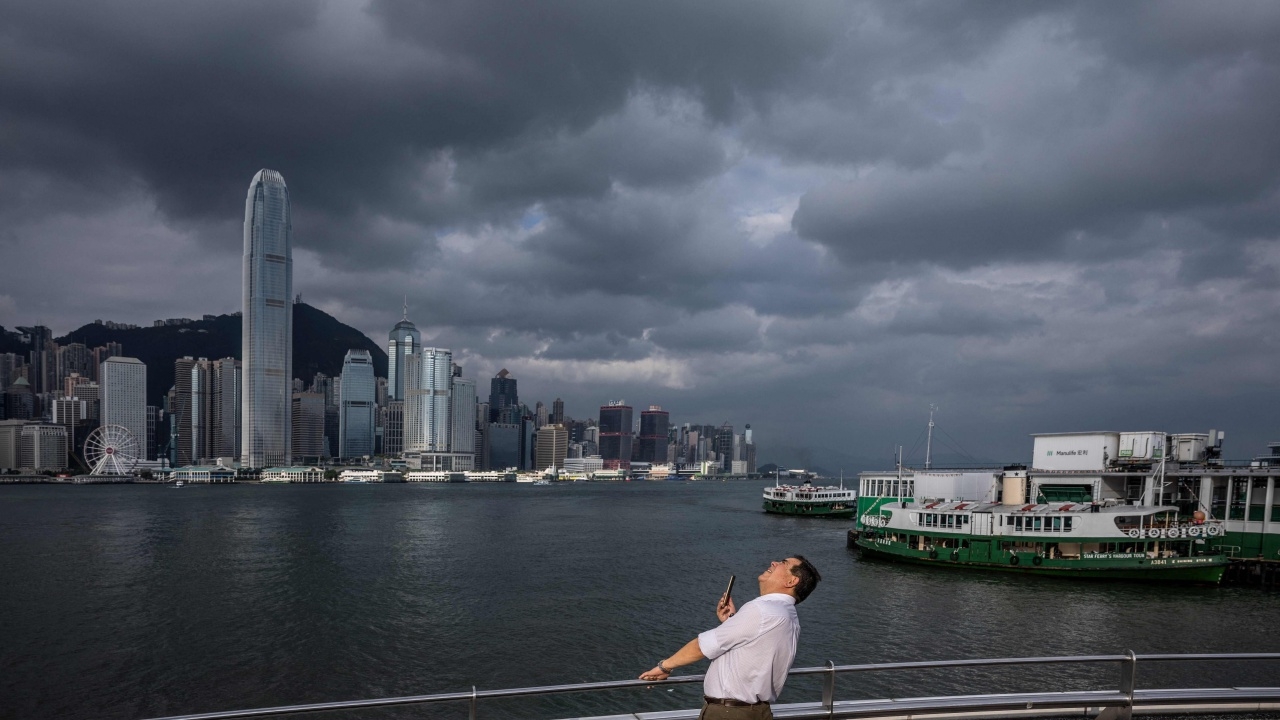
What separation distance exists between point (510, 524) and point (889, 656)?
65.1 metres

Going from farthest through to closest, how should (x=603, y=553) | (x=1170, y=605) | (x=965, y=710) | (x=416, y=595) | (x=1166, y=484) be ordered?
(x=603, y=553) → (x=1166, y=484) → (x=416, y=595) → (x=1170, y=605) → (x=965, y=710)

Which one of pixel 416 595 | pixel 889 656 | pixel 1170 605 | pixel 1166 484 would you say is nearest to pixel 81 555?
pixel 416 595

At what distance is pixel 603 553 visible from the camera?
198ft

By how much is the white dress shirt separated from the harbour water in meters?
20.1

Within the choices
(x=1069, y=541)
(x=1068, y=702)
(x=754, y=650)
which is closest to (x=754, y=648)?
(x=754, y=650)

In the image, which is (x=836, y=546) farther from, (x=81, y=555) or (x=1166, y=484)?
(x=81, y=555)

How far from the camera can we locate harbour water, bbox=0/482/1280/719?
25.5 metres

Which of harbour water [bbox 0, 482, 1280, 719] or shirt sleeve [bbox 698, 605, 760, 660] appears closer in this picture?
shirt sleeve [bbox 698, 605, 760, 660]

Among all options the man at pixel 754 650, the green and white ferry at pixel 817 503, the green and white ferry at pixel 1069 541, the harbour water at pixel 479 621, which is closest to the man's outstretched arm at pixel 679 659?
the man at pixel 754 650

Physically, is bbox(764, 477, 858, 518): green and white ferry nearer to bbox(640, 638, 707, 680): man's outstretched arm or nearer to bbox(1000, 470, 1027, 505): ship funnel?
bbox(1000, 470, 1027, 505): ship funnel

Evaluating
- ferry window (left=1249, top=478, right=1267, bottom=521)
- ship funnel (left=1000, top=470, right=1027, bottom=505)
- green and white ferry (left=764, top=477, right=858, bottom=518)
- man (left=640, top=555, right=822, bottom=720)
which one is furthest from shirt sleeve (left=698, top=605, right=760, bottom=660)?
green and white ferry (left=764, top=477, right=858, bottom=518)

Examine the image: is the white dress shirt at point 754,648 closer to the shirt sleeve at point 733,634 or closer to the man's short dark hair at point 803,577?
the shirt sleeve at point 733,634

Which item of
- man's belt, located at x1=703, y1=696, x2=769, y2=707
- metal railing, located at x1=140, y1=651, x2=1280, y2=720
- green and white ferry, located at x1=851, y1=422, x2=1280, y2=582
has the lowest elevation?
green and white ferry, located at x1=851, y1=422, x2=1280, y2=582

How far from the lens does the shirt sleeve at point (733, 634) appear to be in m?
4.81
